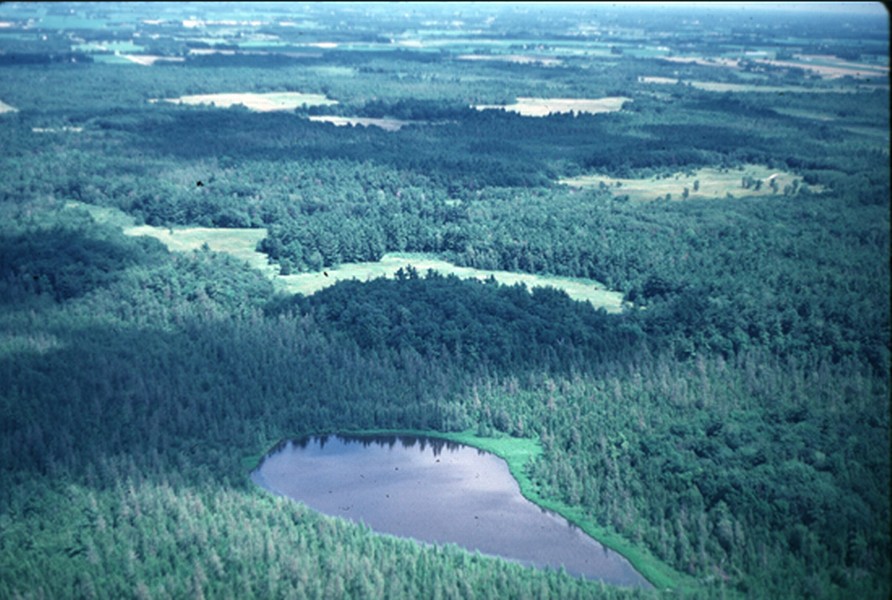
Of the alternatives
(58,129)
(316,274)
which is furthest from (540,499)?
(58,129)

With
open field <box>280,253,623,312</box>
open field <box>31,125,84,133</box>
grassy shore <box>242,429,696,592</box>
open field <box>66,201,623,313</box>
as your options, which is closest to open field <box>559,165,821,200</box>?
open field <box>280,253,623,312</box>

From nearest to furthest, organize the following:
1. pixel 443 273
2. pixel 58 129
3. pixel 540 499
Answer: pixel 540 499 < pixel 443 273 < pixel 58 129

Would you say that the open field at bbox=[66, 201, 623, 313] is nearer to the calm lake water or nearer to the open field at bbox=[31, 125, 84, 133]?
the calm lake water

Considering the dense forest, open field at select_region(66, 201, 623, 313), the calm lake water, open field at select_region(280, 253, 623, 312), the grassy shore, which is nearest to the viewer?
the dense forest

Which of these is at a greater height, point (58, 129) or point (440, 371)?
point (58, 129)

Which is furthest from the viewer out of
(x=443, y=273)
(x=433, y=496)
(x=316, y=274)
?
(x=316, y=274)

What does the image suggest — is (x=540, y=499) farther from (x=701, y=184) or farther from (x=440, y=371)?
(x=701, y=184)
